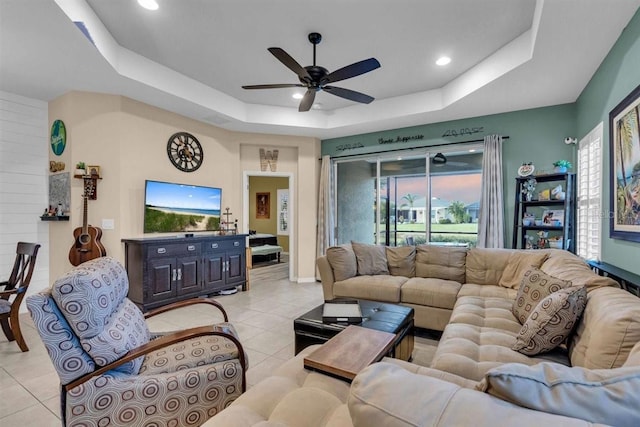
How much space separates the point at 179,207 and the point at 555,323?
453 cm

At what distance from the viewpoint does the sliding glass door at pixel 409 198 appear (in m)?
4.92

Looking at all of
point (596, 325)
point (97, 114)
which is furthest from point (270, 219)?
point (596, 325)

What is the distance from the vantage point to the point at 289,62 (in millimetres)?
2592

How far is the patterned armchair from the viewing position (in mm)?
1400

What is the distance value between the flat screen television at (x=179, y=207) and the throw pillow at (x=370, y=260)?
2.51 metres

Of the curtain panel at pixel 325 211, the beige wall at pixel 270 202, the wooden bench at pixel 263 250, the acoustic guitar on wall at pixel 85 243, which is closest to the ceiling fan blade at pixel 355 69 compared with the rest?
the curtain panel at pixel 325 211

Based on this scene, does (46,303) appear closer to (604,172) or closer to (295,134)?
(604,172)

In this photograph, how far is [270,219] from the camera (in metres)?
9.43

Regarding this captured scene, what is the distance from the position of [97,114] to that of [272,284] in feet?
12.0

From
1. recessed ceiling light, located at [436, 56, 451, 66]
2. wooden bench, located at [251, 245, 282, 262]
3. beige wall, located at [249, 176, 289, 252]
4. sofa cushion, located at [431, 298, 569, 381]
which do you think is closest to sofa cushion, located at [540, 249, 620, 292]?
sofa cushion, located at [431, 298, 569, 381]

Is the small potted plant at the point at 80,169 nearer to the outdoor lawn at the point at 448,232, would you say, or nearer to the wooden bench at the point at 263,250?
the wooden bench at the point at 263,250

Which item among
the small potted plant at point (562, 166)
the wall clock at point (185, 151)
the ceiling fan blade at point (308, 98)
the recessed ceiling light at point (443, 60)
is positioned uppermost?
the recessed ceiling light at point (443, 60)

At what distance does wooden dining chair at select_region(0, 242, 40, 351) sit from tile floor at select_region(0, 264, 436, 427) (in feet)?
0.47

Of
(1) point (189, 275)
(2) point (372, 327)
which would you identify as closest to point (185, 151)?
(1) point (189, 275)
